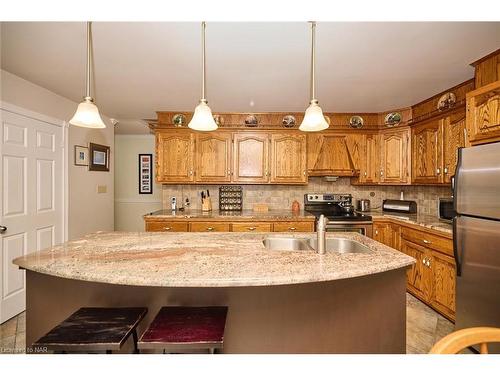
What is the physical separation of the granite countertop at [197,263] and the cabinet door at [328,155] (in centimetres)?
223

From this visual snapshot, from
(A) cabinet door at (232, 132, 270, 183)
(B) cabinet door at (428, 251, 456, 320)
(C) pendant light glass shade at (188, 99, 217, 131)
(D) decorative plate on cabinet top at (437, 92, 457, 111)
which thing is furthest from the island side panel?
(A) cabinet door at (232, 132, 270, 183)

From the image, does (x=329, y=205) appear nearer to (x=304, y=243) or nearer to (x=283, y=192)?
(x=283, y=192)

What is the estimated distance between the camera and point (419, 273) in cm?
296

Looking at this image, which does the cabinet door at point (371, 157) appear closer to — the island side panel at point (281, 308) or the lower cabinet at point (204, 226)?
the lower cabinet at point (204, 226)

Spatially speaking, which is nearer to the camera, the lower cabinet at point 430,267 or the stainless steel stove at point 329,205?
the lower cabinet at point 430,267

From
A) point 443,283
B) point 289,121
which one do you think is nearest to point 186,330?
point 443,283

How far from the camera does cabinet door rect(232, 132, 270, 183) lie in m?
3.87

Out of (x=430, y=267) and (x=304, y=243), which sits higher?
(x=304, y=243)

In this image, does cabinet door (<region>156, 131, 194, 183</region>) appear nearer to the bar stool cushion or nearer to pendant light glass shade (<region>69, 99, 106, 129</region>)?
pendant light glass shade (<region>69, 99, 106, 129</region>)

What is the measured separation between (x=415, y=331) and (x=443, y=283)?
55 cm

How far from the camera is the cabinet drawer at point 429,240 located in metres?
2.50

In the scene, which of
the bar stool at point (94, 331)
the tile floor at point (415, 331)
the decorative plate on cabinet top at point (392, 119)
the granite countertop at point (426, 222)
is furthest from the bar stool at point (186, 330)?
the decorative plate on cabinet top at point (392, 119)
